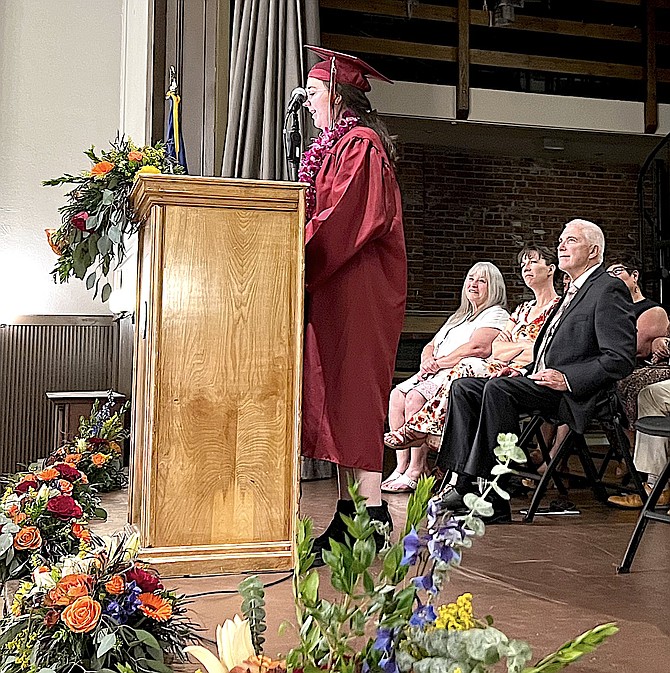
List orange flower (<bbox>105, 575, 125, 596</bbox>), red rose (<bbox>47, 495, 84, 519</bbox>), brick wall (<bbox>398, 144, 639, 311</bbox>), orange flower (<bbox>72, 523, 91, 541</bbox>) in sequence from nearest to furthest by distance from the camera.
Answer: orange flower (<bbox>105, 575, 125, 596</bbox>) → orange flower (<bbox>72, 523, 91, 541</bbox>) → red rose (<bbox>47, 495, 84, 519</bbox>) → brick wall (<bbox>398, 144, 639, 311</bbox>)

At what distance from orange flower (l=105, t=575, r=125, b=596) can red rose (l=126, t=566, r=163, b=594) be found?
0.16 feet

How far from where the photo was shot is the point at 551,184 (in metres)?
8.66

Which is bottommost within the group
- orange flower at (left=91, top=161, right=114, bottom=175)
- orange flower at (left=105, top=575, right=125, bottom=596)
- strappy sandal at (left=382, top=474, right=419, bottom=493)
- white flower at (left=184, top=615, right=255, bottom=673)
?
strappy sandal at (left=382, top=474, right=419, bottom=493)

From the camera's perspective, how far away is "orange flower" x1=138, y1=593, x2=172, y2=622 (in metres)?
1.69

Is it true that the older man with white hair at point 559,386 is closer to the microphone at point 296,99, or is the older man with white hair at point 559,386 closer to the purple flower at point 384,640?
the microphone at point 296,99

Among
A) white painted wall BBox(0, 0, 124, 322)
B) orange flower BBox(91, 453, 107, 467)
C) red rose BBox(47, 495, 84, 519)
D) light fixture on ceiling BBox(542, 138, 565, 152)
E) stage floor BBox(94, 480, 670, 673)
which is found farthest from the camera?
light fixture on ceiling BBox(542, 138, 565, 152)

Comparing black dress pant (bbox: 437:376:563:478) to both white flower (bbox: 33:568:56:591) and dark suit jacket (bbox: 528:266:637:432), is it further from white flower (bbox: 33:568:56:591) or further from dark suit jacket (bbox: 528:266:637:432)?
white flower (bbox: 33:568:56:591)

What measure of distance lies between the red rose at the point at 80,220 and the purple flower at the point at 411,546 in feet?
6.74

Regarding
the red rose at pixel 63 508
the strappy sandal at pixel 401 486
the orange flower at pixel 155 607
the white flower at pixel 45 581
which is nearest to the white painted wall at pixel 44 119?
the strappy sandal at pixel 401 486

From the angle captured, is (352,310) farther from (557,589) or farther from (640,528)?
(640,528)

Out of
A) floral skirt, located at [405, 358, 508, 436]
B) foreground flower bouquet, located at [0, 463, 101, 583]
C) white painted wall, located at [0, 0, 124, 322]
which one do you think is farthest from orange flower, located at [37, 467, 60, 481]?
white painted wall, located at [0, 0, 124, 322]

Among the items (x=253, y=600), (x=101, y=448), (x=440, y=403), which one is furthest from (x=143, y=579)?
(x=440, y=403)

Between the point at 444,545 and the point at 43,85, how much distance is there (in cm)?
568

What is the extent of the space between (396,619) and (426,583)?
0.05 metres
